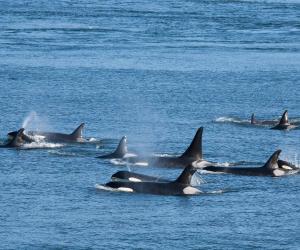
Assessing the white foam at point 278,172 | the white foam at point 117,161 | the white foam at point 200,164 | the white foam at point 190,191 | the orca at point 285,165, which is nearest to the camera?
the white foam at point 190,191

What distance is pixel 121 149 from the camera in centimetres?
4388

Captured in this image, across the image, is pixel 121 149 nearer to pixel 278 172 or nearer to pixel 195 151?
pixel 195 151

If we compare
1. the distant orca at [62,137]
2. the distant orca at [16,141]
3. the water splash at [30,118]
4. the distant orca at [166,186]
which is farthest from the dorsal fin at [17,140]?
the distant orca at [166,186]

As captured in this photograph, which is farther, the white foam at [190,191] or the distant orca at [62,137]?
the distant orca at [62,137]

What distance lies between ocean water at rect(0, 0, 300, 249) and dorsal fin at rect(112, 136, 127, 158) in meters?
0.78

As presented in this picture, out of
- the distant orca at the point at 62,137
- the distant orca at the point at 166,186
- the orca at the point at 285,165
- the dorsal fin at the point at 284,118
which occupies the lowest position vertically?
the distant orca at the point at 166,186

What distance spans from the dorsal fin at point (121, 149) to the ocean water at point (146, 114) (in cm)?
78

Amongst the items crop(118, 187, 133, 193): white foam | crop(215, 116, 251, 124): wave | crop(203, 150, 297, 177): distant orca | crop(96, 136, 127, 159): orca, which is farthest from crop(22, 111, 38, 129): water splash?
crop(118, 187, 133, 193): white foam

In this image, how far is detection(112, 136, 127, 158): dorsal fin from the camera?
143 ft

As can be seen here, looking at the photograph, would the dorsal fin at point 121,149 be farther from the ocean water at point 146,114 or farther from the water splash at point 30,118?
the water splash at point 30,118

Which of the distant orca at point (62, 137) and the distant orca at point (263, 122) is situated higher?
the distant orca at point (263, 122)

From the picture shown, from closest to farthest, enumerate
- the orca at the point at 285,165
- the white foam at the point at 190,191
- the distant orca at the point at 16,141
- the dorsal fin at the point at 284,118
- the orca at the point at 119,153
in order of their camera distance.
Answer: the white foam at the point at 190,191 < the orca at the point at 285,165 < the orca at the point at 119,153 < the distant orca at the point at 16,141 < the dorsal fin at the point at 284,118

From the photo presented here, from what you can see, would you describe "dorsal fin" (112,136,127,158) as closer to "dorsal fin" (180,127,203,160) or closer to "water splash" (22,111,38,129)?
"dorsal fin" (180,127,203,160)

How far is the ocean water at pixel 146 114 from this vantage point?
33.9 metres
